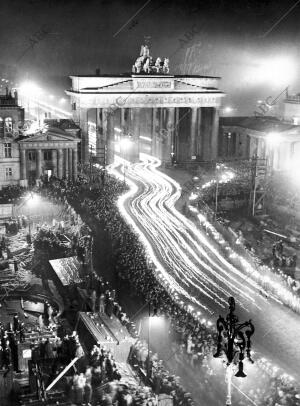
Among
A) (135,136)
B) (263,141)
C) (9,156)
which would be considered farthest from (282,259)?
(135,136)

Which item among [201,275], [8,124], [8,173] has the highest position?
[8,124]

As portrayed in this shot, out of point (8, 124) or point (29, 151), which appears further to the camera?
point (8, 124)

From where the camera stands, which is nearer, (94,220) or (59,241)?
(59,241)

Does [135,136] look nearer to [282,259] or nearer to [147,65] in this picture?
[147,65]

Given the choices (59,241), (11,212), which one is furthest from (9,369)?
(11,212)

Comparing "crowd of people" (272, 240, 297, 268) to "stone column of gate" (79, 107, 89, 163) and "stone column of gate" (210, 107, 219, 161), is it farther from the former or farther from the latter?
"stone column of gate" (210, 107, 219, 161)

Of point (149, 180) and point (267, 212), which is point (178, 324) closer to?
point (267, 212)
